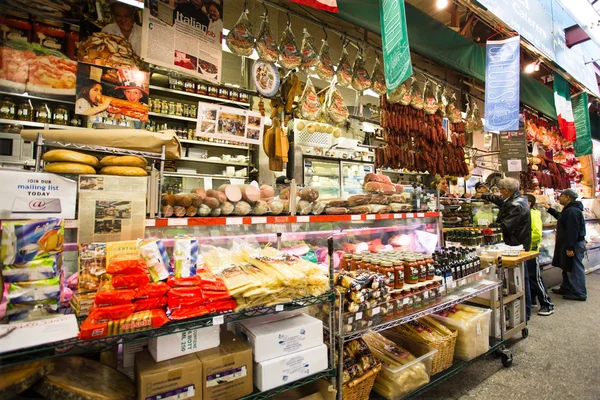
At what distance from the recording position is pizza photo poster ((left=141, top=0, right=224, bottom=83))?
2840mm

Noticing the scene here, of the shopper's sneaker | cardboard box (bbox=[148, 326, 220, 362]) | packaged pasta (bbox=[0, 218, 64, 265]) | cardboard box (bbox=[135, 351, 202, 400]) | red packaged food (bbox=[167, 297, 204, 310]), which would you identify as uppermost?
packaged pasta (bbox=[0, 218, 64, 265])

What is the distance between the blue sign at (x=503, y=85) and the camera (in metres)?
4.47

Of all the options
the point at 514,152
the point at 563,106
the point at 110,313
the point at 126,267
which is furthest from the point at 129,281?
the point at 563,106

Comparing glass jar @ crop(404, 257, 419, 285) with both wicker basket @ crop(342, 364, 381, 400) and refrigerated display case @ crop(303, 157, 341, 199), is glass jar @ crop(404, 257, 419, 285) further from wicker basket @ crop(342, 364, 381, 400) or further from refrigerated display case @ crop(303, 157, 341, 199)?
refrigerated display case @ crop(303, 157, 341, 199)

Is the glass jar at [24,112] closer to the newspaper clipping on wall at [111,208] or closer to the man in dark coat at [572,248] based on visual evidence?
the newspaper clipping on wall at [111,208]

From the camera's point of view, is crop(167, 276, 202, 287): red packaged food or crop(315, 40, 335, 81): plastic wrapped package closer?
crop(167, 276, 202, 287): red packaged food

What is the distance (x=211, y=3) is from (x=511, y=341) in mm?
5128

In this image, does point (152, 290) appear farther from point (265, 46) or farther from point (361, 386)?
point (265, 46)

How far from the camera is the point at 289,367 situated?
164 cm

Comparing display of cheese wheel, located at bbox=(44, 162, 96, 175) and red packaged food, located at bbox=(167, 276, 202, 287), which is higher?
display of cheese wheel, located at bbox=(44, 162, 96, 175)

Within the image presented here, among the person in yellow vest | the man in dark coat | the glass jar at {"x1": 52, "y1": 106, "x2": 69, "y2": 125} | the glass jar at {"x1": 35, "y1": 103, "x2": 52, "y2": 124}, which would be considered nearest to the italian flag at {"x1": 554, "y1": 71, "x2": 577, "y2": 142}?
the man in dark coat

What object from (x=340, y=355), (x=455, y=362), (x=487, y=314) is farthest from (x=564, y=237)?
(x=340, y=355)

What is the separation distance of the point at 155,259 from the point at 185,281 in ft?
0.79

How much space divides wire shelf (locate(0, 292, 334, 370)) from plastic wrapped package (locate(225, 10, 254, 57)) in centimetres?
249
